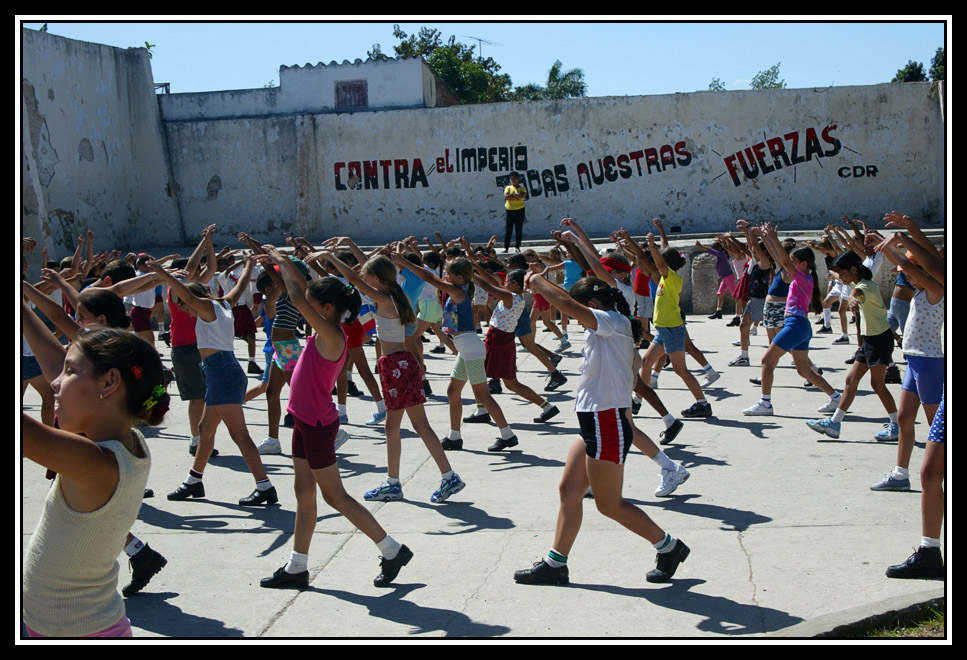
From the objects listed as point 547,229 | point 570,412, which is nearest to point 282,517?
point 570,412

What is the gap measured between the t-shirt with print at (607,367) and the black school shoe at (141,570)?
238cm

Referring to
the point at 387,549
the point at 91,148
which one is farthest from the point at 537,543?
the point at 91,148

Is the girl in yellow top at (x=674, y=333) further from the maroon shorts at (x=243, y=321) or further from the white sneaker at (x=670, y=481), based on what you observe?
the maroon shorts at (x=243, y=321)

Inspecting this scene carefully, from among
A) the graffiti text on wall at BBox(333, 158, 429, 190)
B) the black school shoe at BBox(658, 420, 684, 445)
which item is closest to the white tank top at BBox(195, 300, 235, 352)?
the black school shoe at BBox(658, 420, 684, 445)

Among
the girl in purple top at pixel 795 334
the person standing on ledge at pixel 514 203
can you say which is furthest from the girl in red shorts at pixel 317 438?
the person standing on ledge at pixel 514 203

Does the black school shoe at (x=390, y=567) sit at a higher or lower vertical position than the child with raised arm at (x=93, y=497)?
lower

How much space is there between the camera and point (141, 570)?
450 cm

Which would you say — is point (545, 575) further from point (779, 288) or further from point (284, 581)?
point (779, 288)

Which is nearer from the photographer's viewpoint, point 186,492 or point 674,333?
point 186,492

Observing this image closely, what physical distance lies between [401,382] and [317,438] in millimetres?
1487

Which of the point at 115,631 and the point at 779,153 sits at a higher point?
the point at 779,153

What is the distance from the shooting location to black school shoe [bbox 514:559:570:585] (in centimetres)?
446

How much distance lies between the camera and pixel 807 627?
3.69 meters

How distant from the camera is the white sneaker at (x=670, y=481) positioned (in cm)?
589
